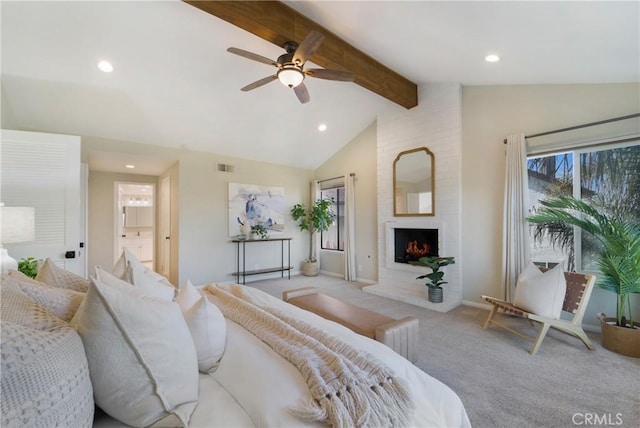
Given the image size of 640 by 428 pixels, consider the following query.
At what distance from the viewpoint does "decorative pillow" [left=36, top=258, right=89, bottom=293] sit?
4.19 ft

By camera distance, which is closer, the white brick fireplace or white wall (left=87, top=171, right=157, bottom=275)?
the white brick fireplace

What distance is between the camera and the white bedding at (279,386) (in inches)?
37.3

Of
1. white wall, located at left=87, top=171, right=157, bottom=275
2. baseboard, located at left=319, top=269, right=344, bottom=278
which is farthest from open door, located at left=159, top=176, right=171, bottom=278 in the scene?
baseboard, located at left=319, top=269, right=344, bottom=278

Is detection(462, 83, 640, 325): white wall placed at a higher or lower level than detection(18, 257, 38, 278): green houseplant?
higher

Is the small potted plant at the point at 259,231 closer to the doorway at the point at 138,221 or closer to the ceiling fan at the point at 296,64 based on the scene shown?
the ceiling fan at the point at 296,64

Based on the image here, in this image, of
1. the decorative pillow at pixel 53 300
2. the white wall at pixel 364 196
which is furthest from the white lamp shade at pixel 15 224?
the white wall at pixel 364 196

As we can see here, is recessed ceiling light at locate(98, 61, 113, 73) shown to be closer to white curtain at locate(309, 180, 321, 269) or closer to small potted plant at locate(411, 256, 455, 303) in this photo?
white curtain at locate(309, 180, 321, 269)

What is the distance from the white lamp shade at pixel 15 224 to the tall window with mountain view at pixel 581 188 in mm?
5128

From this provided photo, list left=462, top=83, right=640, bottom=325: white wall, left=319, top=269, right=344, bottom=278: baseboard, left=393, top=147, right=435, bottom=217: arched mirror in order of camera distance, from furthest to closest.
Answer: left=319, top=269, right=344, bottom=278: baseboard
left=393, top=147, right=435, bottom=217: arched mirror
left=462, top=83, right=640, bottom=325: white wall

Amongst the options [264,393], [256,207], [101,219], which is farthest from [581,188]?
[101,219]

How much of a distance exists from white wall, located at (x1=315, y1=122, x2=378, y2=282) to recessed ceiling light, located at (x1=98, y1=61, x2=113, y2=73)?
4143 mm

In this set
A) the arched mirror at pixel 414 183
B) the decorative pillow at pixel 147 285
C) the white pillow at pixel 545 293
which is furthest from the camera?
the arched mirror at pixel 414 183

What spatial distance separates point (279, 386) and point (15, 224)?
245 cm

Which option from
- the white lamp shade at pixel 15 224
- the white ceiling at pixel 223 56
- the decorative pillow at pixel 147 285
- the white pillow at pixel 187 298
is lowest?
the white pillow at pixel 187 298
